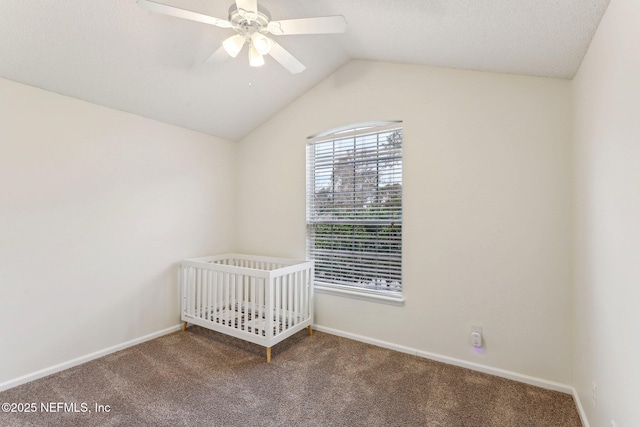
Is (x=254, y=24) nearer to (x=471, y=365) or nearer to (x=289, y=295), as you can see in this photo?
(x=289, y=295)

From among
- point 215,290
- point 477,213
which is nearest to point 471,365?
point 477,213

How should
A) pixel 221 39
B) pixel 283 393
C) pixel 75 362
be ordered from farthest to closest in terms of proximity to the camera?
pixel 75 362 → pixel 221 39 → pixel 283 393

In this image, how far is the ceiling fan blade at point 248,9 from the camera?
1.44m

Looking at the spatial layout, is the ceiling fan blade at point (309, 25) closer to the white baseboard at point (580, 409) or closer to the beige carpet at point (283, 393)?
the beige carpet at point (283, 393)

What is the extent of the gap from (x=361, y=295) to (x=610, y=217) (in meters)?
1.87

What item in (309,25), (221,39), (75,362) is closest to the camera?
(309,25)

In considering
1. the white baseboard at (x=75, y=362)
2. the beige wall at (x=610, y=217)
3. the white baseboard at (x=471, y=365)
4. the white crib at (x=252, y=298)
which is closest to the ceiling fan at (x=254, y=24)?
the beige wall at (x=610, y=217)

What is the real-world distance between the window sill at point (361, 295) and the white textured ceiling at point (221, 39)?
1955 millimetres

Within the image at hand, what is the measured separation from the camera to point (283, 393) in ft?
Result: 6.49

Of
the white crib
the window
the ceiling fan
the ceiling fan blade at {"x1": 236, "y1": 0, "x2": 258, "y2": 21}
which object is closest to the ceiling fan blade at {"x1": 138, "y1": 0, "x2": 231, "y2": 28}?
the ceiling fan

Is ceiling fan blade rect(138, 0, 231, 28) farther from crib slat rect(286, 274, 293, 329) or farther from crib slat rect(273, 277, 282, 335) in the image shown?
crib slat rect(286, 274, 293, 329)

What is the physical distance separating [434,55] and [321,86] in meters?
1.19

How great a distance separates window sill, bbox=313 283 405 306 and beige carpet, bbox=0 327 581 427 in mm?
431

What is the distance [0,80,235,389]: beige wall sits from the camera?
2.04 metres
